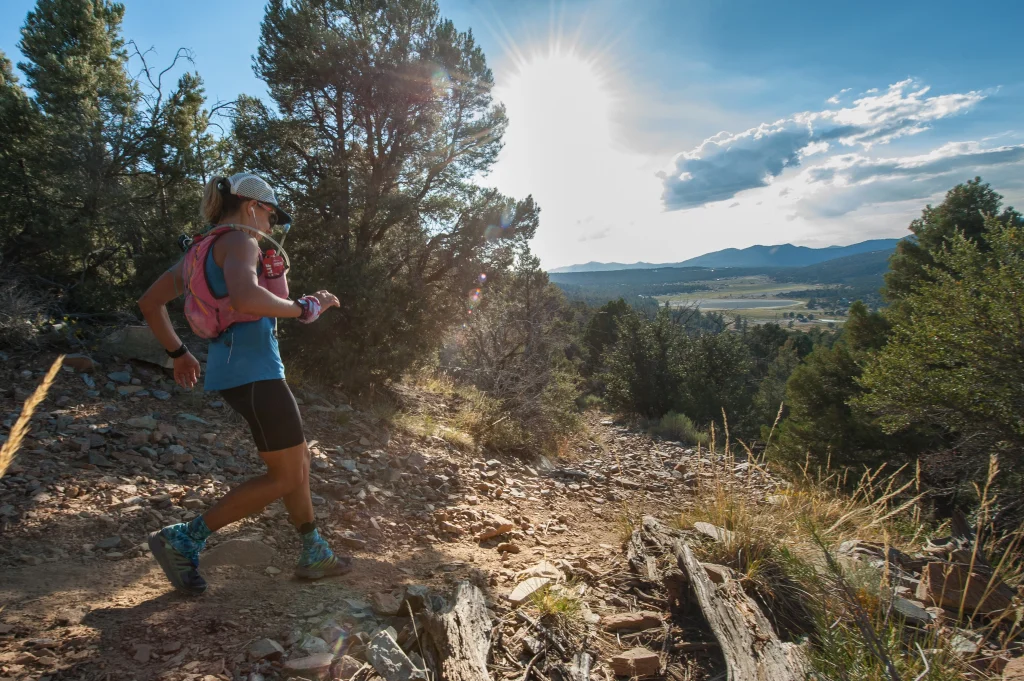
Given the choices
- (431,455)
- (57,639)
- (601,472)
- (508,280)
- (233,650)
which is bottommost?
(601,472)

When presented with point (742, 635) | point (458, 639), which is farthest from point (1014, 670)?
point (458, 639)

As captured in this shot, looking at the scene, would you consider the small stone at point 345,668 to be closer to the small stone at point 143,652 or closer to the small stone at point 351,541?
the small stone at point 143,652

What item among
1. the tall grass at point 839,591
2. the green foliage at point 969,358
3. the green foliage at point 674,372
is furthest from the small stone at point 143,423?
the green foliage at point 674,372

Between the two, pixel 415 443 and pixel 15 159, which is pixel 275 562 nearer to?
pixel 415 443

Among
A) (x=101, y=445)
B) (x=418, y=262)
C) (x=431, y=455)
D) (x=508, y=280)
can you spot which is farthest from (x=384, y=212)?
(x=101, y=445)

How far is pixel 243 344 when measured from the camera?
6.93 feet

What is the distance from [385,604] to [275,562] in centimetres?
85

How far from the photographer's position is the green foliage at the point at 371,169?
6598 mm

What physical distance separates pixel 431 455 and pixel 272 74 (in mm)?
5573

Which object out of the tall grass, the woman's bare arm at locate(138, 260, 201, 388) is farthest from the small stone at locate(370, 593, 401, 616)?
the tall grass

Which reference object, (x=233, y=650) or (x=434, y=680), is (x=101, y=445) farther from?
(x=434, y=680)

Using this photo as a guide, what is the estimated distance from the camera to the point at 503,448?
6.75 metres

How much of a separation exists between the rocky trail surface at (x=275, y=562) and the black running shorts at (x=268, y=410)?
0.73 meters

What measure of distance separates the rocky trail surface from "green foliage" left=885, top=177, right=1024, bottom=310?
11.2m
